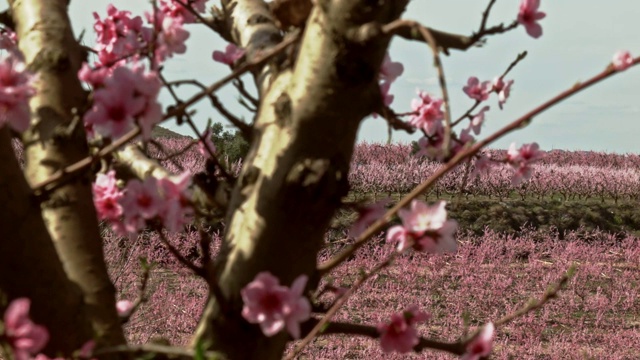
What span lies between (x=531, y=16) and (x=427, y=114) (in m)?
0.43

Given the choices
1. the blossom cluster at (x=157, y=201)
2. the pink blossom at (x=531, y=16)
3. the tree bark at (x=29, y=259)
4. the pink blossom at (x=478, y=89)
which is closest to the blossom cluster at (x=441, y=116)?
the pink blossom at (x=478, y=89)

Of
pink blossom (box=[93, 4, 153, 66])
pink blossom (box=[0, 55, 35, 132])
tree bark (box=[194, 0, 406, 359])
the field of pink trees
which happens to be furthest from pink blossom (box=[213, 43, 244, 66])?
the field of pink trees

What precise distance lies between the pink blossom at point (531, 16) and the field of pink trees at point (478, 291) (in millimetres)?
3292

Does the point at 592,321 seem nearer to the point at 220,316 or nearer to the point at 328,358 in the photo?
the point at 328,358

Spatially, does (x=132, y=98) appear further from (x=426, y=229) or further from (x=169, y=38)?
(x=426, y=229)

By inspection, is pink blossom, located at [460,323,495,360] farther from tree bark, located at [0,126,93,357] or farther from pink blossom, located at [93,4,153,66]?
pink blossom, located at [93,4,153,66]

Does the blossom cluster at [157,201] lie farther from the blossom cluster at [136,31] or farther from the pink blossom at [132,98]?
the blossom cluster at [136,31]

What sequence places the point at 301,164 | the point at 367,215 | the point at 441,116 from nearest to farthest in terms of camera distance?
1. the point at 301,164
2. the point at 367,215
3. the point at 441,116

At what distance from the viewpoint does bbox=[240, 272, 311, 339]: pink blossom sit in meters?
1.35

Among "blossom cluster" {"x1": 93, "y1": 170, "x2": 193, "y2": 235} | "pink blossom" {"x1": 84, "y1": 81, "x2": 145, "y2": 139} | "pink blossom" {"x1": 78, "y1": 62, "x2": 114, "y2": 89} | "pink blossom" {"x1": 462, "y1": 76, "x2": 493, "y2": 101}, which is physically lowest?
"blossom cluster" {"x1": 93, "y1": 170, "x2": 193, "y2": 235}

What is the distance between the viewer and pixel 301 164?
1438 millimetres

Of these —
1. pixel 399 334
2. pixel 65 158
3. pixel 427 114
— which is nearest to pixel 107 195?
pixel 65 158

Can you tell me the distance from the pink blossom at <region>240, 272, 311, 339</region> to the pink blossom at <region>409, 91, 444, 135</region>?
90cm

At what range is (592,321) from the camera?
8266 mm
